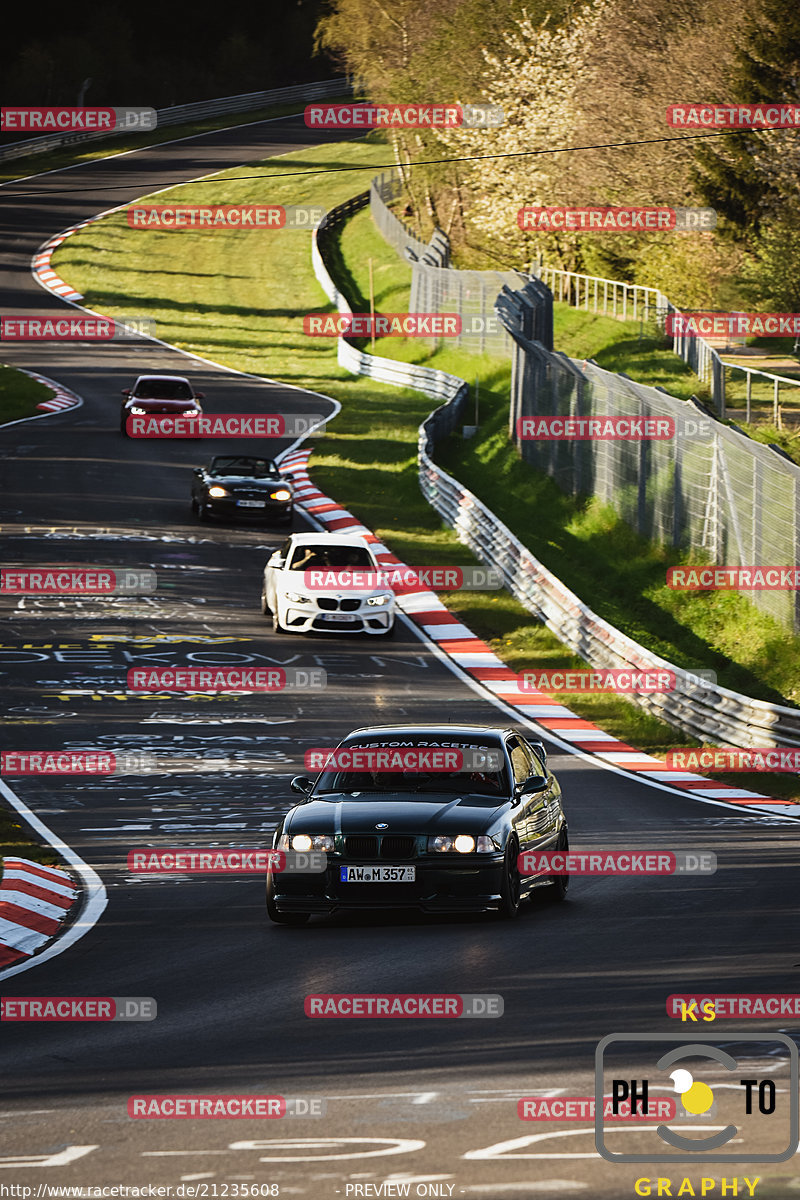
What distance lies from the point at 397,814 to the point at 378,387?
39744 millimetres

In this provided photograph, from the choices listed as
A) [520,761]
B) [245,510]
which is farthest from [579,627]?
[520,761]

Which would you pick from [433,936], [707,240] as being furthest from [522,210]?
[433,936]

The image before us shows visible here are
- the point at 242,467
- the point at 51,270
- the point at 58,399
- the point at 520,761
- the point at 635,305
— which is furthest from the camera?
the point at 51,270

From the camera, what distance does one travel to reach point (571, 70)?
188 ft

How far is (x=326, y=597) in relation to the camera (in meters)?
25.9

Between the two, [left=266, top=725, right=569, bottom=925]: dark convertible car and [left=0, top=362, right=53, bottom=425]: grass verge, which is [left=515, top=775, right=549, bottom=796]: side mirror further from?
[left=0, top=362, right=53, bottom=425]: grass verge

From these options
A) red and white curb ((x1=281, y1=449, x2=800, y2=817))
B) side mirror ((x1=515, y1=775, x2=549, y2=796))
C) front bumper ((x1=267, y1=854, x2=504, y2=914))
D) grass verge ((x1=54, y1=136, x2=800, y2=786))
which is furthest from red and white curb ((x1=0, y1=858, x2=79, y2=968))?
grass verge ((x1=54, y1=136, x2=800, y2=786))

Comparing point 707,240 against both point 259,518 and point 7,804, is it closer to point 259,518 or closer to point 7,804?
point 259,518

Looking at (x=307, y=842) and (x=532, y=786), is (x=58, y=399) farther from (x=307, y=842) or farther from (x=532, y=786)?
(x=307, y=842)

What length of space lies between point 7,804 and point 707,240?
3590 cm

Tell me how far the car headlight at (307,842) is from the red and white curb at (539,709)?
22.4 ft

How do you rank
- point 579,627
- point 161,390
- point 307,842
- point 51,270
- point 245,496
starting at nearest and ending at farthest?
point 307,842
point 579,627
point 245,496
point 161,390
point 51,270

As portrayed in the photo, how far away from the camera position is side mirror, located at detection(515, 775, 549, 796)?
1232 cm

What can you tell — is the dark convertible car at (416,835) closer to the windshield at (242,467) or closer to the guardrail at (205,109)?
the windshield at (242,467)
